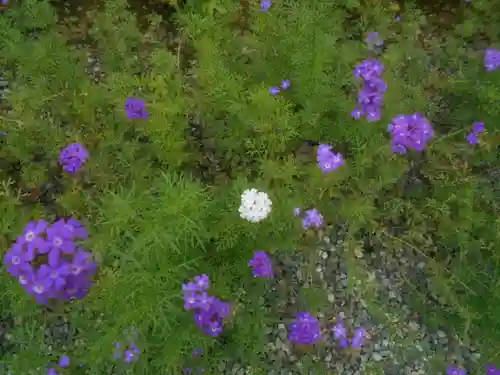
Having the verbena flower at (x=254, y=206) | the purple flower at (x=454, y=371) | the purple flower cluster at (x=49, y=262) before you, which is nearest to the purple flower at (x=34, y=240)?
the purple flower cluster at (x=49, y=262)

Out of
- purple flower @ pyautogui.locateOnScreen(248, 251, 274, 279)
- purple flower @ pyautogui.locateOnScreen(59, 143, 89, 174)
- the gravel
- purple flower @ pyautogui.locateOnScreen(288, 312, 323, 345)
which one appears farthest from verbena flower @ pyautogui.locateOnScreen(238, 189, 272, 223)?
purple flower @ pyautogui.locateOnScreen(59, 143, 89, 174)

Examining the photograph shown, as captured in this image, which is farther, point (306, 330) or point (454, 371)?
point (454, 371)

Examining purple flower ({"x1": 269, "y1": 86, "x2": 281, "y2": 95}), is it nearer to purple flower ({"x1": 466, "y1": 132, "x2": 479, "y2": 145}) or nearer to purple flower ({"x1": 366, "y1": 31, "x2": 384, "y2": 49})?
purple flower ({"x1": 366, "y1": 31, "x2": 384, "y2": 49})

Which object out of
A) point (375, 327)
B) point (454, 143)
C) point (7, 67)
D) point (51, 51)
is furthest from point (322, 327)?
point (7, 67)

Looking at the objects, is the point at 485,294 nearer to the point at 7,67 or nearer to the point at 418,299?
the point at 418,299

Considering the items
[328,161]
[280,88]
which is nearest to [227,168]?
[280,88]

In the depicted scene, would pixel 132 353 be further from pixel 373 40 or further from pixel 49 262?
pixel 373 40

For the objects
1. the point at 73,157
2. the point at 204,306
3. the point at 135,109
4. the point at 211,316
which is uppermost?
the point at 135,109

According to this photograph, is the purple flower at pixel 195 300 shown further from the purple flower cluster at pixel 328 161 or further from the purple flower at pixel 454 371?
the purple flower at pixel 454 371
